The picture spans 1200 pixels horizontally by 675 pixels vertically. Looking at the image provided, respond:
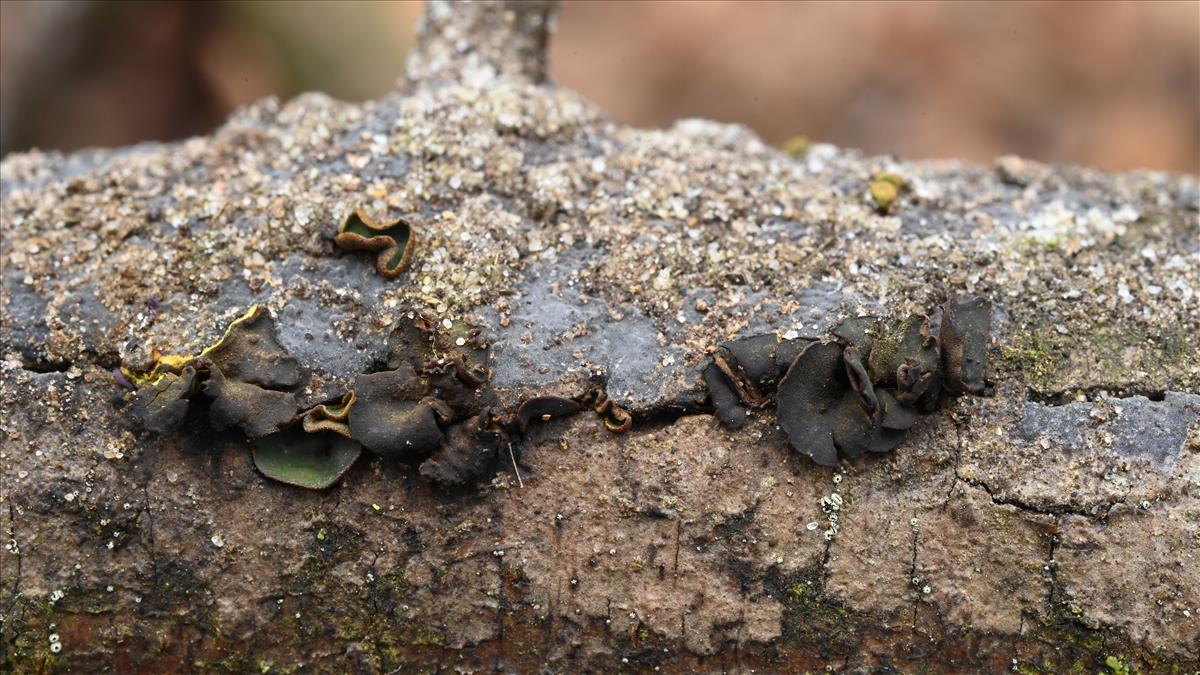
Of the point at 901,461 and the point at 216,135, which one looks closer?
the point at 901,461

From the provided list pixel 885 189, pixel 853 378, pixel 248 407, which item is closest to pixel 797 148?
pixel 885 189

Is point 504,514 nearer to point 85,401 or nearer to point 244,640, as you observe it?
point 244,640

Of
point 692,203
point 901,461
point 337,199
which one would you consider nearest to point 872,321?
point 901,461

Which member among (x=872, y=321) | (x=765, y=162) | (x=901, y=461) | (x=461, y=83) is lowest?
(x=901, y=461)

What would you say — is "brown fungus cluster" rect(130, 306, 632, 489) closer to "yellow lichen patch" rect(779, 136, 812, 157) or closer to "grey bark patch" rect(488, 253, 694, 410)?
"grey bark patch" rect(488, 253, 694, 410)

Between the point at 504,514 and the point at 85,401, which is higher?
the point at 85,401

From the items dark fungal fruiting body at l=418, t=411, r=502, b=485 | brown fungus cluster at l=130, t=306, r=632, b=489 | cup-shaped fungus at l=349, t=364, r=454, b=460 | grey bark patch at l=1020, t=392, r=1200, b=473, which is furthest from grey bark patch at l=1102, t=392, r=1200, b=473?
cup-shaped fungus at l=349, t=364, r=454, b=460
